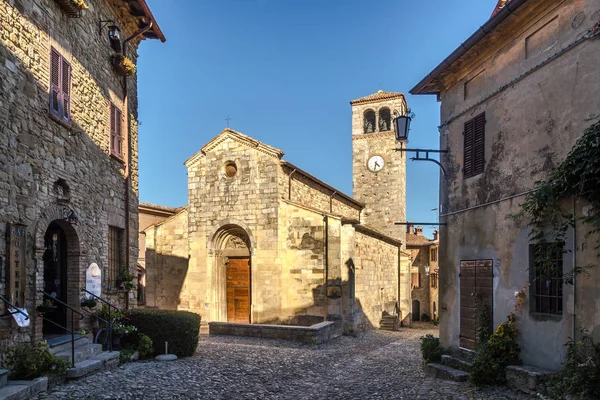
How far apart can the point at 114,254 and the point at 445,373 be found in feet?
26.9

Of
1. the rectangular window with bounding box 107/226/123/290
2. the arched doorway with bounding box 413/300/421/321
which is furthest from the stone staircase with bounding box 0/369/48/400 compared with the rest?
the arched doorway with bounding box 413/300/421/321

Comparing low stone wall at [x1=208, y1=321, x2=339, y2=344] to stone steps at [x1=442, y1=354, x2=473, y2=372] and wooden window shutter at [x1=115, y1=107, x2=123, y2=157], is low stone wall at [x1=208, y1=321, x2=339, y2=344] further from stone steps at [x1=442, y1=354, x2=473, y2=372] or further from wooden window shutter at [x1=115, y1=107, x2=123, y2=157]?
wooden window shutter at [x1=115, y1=107, x2=123, y2=157]

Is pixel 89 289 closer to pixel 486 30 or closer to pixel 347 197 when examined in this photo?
pixel 486 30

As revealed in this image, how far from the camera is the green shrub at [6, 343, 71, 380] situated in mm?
6738

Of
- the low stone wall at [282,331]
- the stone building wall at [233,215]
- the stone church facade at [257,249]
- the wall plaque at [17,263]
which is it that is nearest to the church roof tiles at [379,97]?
the stone church facade at [257,249]

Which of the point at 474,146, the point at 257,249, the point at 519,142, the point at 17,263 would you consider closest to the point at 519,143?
the point at 519,142

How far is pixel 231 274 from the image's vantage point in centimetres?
1947

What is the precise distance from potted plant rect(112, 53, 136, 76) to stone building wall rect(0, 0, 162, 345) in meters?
0.18

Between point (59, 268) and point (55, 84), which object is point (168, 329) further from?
point (55, 84)

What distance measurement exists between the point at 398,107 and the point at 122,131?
66.3 ft

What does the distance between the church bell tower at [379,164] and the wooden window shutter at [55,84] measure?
71.8 ft

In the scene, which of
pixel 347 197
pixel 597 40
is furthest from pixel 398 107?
pixel 597 40

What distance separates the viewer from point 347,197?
2494cm

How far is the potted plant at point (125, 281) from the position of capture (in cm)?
1089
